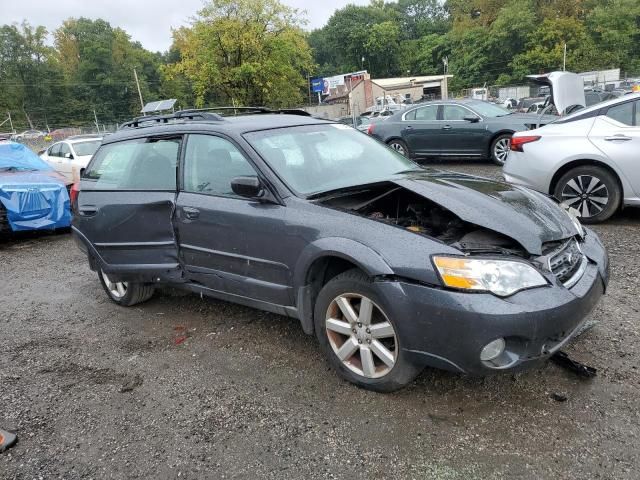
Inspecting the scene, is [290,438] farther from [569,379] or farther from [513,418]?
[569,379]

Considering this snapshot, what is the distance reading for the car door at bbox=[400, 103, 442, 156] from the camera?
35.6 feet

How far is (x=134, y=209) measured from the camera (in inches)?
154

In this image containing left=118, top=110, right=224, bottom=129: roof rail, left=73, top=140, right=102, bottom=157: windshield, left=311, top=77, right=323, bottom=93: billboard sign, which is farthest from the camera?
left=311, top=77, right=323, bottom=93: billboard sign

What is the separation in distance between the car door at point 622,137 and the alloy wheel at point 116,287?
5.31 metres

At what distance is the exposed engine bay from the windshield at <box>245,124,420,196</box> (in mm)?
160

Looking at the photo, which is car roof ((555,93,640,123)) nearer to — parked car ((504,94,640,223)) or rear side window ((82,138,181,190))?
parked car ((504,94,640,223))

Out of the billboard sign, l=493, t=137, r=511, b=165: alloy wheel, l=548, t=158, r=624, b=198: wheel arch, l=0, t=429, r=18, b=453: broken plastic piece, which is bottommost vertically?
l=0, t=429, r=18, b=453: broken plastic piece

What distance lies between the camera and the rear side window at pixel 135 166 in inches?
151

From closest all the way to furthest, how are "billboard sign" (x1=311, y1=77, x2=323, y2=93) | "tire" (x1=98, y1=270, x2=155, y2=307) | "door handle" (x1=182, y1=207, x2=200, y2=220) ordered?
"door handle" (x1=182, y1=207, x2=200, y2=220)
"tire" (x1=98, y1=270, x2=155, y2=307)
"billboard sign" (x1=311, y1=77, x2=323, y2=93)

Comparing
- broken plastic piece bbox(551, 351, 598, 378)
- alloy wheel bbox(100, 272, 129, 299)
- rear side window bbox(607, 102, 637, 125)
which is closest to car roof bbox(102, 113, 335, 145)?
alloy wheel bbox(100, 272, 129, 299)

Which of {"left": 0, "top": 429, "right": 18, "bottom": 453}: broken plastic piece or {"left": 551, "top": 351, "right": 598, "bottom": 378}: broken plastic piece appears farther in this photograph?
{"left": 551, "top": 351, "right": 598, "bottom": 378}: broken plastic piece

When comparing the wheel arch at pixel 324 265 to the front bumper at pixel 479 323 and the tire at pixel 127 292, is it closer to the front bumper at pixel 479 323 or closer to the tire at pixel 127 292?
the front bumper at pixel 479 323

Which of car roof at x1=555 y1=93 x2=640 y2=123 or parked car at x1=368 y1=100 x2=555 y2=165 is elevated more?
car roof at x1=555 y1=93 x2=640 y2=123

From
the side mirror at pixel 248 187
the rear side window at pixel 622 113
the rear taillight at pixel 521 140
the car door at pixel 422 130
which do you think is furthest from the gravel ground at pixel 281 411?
the car door at pixel 422 130
